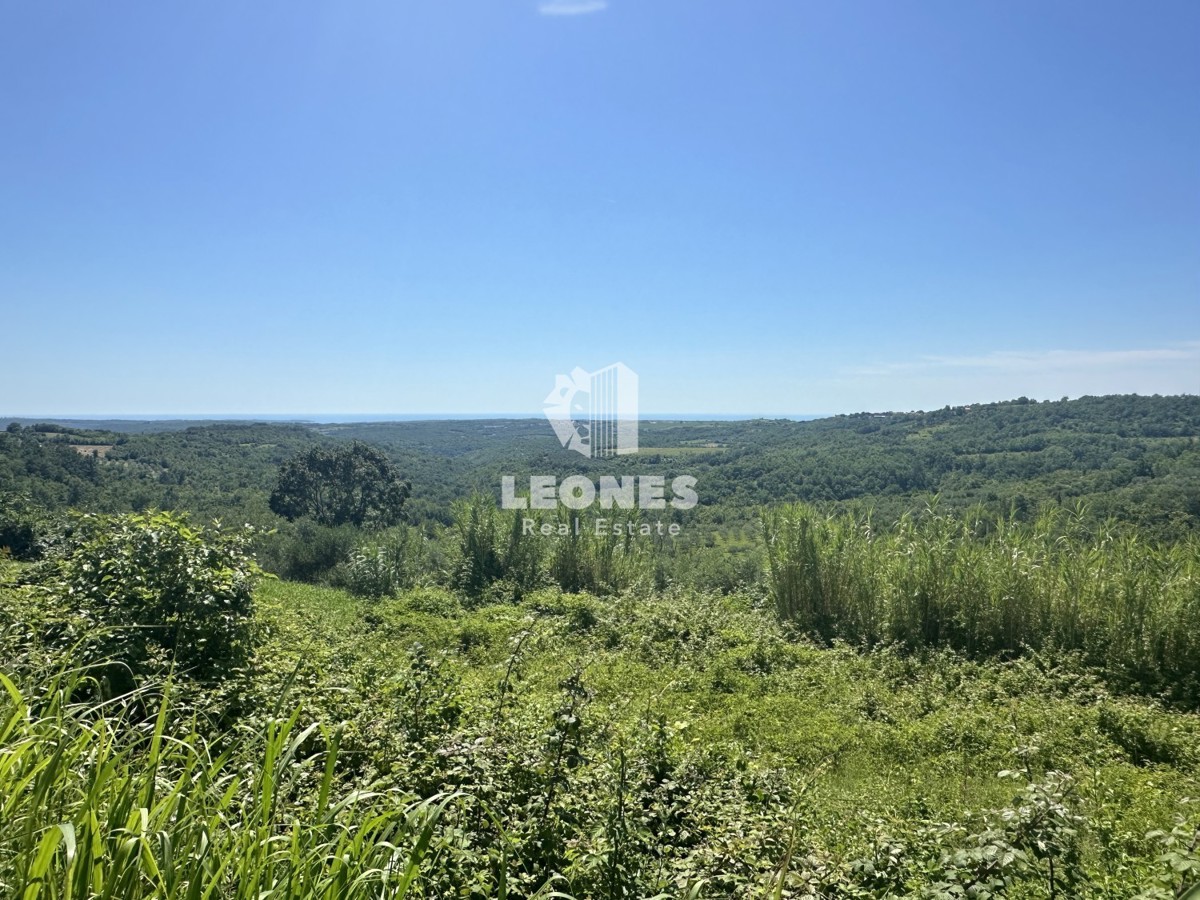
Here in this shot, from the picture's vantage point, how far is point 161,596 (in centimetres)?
433

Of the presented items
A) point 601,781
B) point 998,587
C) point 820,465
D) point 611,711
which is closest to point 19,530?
point 611,711

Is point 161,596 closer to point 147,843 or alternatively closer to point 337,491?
point 147,843

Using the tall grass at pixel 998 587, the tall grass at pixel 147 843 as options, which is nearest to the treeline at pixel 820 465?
the tall grass at pixel 998 587

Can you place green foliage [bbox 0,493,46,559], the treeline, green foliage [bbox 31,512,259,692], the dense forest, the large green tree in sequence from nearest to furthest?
the dense forest → green foliage [bbox 31,512,259,692] → green foliage [bbox 0,493,46,559] → the treeline → the large green tree

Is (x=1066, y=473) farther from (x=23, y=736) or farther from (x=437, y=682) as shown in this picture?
(x=23, y=736)

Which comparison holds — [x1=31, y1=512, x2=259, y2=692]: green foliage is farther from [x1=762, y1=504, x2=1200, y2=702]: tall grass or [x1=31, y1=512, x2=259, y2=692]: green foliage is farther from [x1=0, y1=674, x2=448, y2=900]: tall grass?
[x1=762, y1=504, x2=1200, y2=702]: tall grass

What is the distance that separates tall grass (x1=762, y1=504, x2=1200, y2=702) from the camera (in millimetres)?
6504

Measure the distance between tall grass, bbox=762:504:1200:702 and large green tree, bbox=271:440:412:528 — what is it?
19.2 metres

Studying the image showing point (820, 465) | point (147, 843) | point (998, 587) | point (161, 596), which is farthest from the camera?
point (820, 465)

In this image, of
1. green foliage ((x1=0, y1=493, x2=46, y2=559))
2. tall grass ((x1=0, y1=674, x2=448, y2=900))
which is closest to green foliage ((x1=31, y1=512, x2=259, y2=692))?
tall grass ((x1=0, y1=674, x2=448, y2=900))

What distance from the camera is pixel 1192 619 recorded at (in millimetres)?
6293

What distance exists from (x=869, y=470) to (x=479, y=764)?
26.5 metres

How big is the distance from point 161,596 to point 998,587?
8537 mm

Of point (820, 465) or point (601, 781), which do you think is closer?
point (601, 781)
